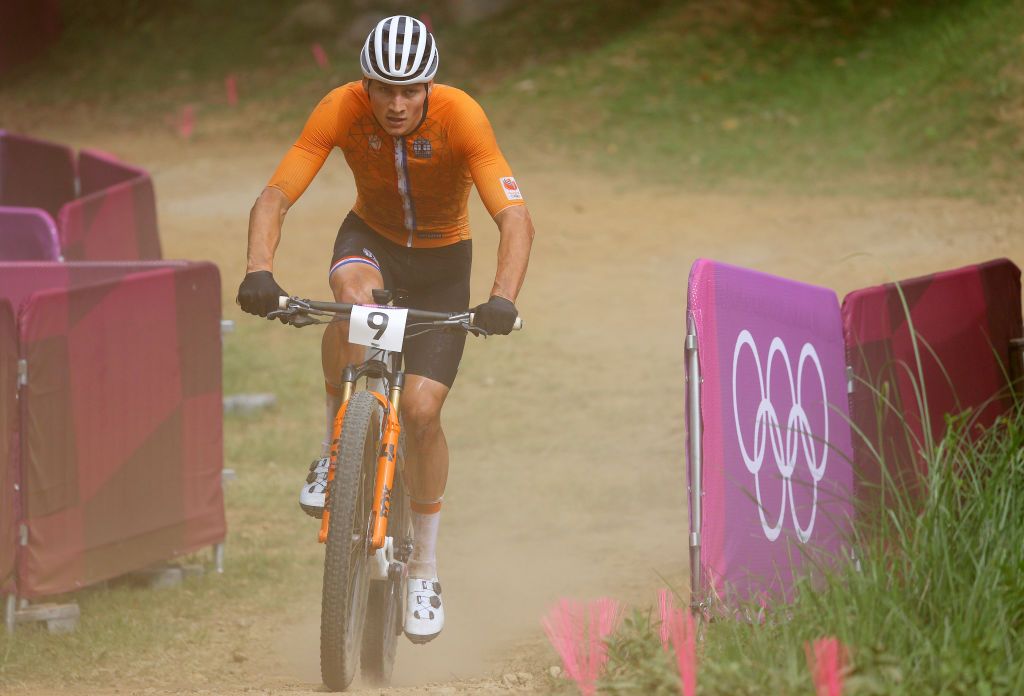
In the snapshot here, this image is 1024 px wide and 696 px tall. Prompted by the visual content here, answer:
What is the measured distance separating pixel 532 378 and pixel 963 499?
20.8 ft

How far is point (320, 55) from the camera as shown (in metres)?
25.6

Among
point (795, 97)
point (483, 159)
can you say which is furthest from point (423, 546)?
point (795, 97)

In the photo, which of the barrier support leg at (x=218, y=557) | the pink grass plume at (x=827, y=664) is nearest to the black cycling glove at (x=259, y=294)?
the pink grass plume at (x=827, y=664)

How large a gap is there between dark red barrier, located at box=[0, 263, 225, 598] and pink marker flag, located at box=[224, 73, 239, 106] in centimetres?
1729

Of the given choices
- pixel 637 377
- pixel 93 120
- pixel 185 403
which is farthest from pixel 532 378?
pixel 93 120

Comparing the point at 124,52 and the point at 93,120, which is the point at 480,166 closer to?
the point at 93,120

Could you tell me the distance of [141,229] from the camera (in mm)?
11898

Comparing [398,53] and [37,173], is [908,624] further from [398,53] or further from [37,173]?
[37,173]

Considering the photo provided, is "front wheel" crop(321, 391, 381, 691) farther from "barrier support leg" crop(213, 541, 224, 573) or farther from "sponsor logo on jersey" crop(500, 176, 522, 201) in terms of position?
"barrier support leg" crop(213, 541, 224, 573)

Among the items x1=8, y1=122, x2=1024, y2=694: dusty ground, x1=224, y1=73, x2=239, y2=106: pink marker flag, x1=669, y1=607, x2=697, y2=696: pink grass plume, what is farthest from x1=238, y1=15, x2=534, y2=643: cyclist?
x1=224, y1=73, x2=239, y2=106: pink marker flag

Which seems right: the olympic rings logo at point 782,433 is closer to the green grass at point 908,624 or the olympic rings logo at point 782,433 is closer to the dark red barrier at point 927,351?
the dark red barrier at point 927,351

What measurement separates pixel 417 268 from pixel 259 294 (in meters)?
1.18

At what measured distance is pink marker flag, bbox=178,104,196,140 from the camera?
22.8 meters

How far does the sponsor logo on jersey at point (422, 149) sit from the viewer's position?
5.85m
